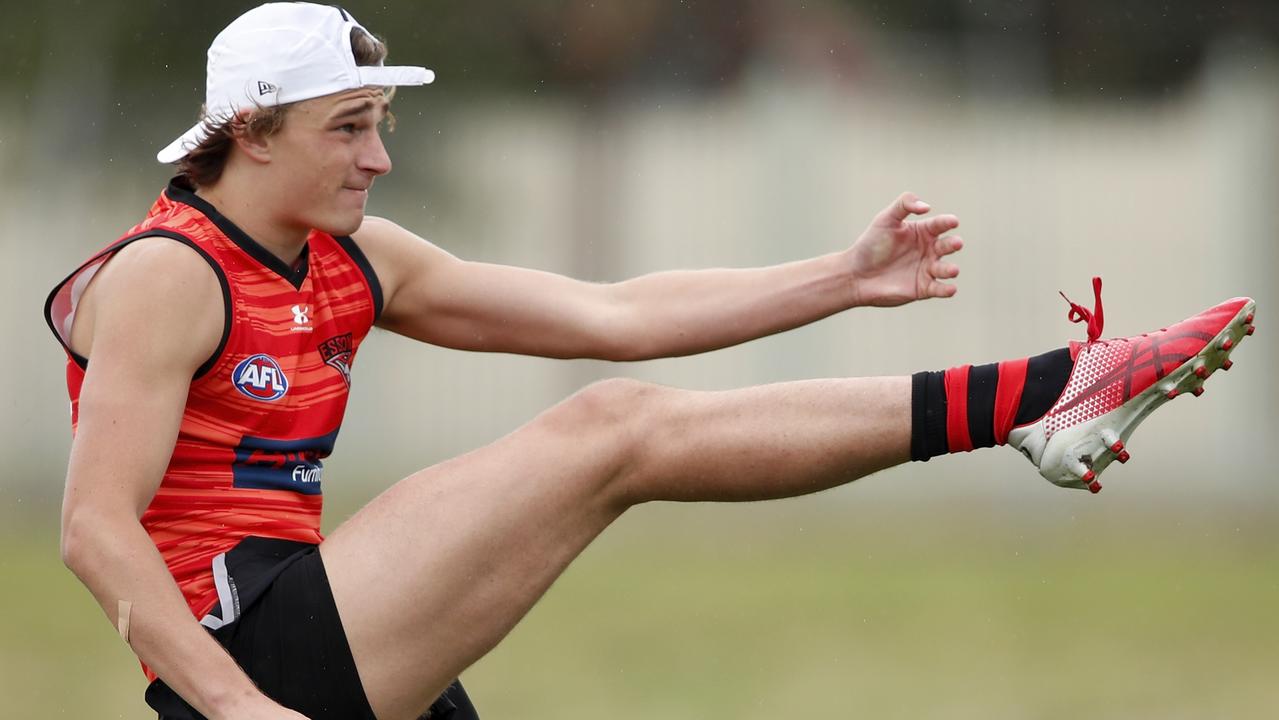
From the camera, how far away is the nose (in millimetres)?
3602

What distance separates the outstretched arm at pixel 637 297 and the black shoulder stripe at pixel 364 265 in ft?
0.13

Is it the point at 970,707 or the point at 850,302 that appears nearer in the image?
the point at 850,302

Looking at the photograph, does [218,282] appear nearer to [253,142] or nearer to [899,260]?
[253,142]

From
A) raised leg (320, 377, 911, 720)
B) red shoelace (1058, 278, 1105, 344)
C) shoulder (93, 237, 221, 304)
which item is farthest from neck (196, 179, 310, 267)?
Answer: red shoelace (1058, 278, 1105, 344)

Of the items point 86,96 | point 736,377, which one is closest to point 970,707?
point 736,377

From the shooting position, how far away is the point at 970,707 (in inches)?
266

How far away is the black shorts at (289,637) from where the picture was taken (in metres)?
3.42

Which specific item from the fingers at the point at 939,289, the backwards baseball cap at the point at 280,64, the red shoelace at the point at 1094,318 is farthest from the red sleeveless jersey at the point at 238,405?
the red shoelace at the point at 1094,318

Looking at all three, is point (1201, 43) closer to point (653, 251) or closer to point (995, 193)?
point (995, 193)

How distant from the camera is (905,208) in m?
3.79

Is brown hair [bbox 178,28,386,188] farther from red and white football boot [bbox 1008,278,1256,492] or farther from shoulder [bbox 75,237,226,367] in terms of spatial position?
red and white football boot [bbox 1008,278,1256,492]

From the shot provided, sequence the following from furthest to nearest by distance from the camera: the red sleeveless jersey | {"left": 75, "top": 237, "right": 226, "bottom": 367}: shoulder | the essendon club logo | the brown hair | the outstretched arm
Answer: the outstretched arm
the essendon club logo
the brown hair
the red sleeveless jersey
{"left": 75, "top": 237, "right": 226, "bottom": 367}: shoulder

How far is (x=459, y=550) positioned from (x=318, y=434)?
17.2 inches

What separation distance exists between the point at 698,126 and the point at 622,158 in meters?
0.73
